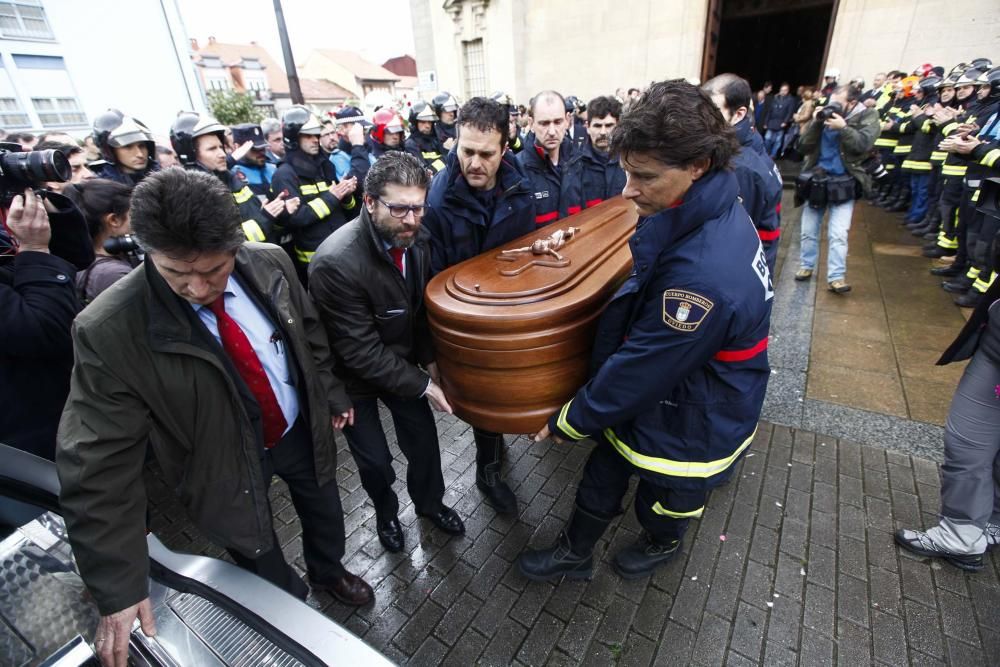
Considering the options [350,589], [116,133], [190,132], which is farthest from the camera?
[190,132]

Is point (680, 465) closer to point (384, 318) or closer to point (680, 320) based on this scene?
point (680, 320)

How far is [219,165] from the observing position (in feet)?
12.5

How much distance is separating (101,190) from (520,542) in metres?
2.60

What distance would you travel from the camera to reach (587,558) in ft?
7.42

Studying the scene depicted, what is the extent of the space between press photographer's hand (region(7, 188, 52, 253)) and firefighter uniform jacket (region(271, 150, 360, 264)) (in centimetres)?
218

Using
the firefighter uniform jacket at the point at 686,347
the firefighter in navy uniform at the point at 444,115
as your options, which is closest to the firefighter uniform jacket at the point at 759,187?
the firefighter uniform jacket at the point at 686,347

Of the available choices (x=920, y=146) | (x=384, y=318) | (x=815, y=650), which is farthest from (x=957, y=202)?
(x=384, y=318)

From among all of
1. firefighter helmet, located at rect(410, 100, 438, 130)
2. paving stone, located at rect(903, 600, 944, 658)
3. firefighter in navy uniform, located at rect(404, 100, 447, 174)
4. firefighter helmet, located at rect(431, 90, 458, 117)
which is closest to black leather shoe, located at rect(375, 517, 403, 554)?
paving stone, located at rect(903, 600, 944, 658)

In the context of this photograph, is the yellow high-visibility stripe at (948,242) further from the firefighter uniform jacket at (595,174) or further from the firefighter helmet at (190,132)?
the firefighter helmet at (190,132)

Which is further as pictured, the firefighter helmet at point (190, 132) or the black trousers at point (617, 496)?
the firefighter helmet at point (190, 132)

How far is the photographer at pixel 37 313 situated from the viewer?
167 centimetres

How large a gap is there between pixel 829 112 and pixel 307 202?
4.90 metres

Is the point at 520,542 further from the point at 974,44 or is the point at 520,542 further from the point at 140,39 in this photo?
the point at 140,39

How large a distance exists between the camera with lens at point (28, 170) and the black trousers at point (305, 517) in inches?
46.8
